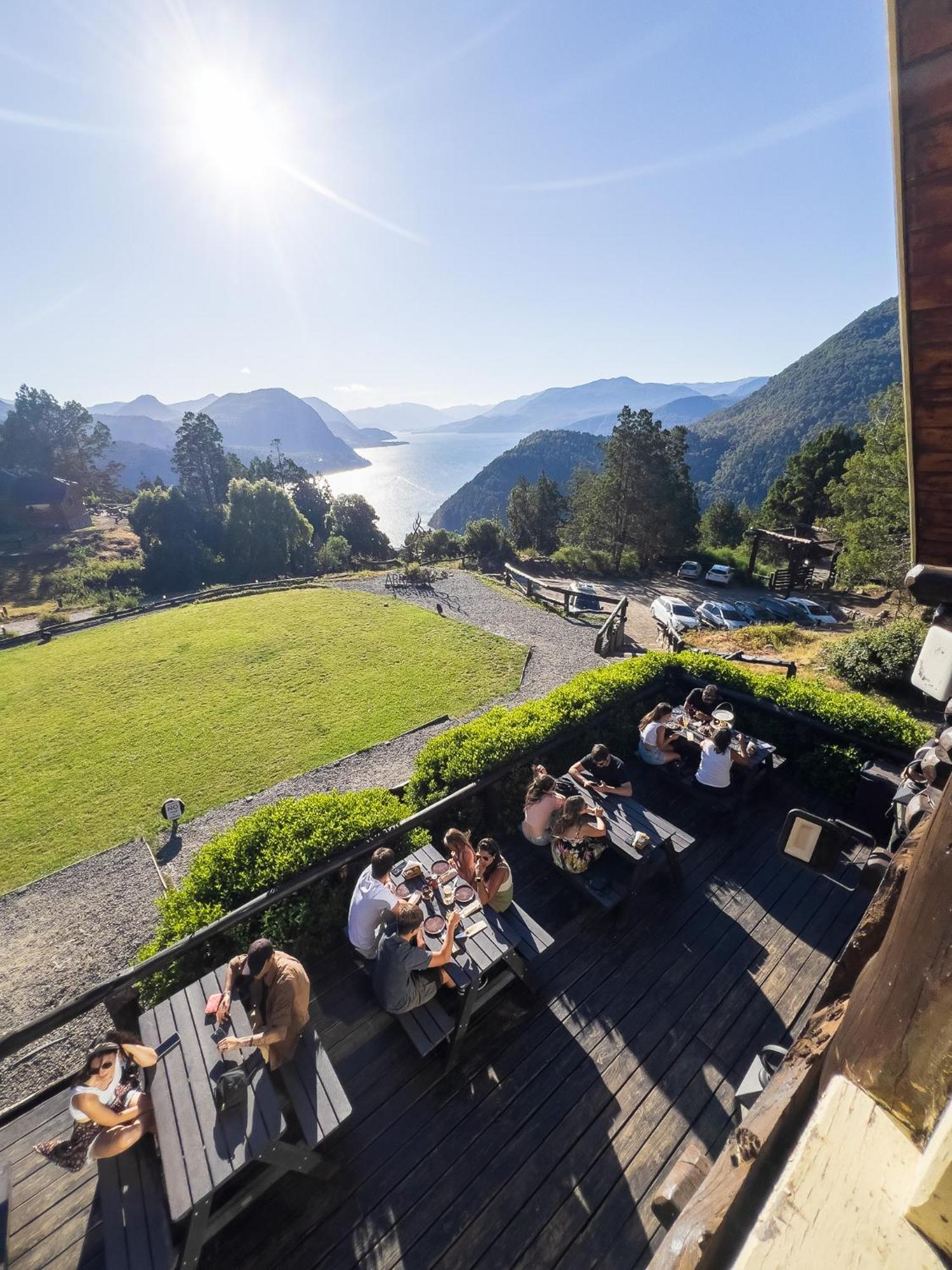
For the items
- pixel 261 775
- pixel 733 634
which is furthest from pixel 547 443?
pixel 261 775

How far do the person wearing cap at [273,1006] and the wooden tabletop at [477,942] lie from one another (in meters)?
1.00

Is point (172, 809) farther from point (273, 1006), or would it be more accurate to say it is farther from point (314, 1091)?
point (314, 1091)

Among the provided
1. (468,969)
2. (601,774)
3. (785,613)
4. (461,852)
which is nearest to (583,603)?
(785,613)

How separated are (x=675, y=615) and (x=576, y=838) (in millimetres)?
18472

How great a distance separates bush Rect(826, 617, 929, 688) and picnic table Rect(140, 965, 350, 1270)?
1345 cm

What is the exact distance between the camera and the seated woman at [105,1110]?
3.00 meters

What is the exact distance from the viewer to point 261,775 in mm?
11508

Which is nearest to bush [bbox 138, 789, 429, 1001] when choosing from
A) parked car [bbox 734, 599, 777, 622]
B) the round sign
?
the round sign

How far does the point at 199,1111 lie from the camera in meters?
3.10

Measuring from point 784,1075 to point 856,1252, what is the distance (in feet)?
2.28

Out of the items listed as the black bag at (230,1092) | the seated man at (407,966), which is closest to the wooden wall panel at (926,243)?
the seated man at (407,966)

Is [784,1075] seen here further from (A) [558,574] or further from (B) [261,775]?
(A) [558,574]

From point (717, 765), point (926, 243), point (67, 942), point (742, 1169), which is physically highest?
point (926, 243)

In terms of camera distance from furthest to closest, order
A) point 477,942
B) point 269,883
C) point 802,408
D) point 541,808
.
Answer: point 802,408 < point 541,808 < point 269,883 < point 477,942
